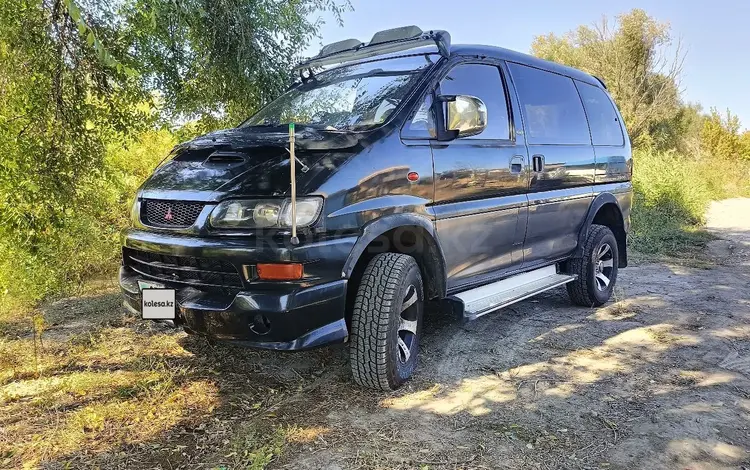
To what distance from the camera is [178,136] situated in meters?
6.27

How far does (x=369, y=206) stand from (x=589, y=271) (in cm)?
299

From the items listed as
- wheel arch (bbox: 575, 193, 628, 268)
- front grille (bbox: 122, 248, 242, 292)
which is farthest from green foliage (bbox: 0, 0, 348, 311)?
wheel arch (bbox: 575, 193, 628, 268)

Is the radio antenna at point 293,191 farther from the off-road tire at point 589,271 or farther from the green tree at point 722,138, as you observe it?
the green tree at point 722,138

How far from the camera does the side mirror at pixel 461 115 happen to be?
3.40 metres

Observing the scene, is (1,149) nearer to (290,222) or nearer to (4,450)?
(4,450)

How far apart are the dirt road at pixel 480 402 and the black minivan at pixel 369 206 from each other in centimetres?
40

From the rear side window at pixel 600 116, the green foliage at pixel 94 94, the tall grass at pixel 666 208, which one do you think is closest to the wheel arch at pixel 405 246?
the rear side window at pixel 600 116

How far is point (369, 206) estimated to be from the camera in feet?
9.95

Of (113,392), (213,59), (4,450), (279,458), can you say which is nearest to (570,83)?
(213,59)

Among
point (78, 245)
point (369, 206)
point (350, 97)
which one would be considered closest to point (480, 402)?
point (369, 206)

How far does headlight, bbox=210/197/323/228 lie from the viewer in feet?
9.11

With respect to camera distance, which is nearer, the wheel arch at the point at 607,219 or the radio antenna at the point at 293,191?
the radio antenna at the point at 293,191

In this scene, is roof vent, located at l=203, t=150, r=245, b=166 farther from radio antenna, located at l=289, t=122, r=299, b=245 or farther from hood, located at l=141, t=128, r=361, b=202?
radio antenna, located at l=289, t=122, r=299, b=245

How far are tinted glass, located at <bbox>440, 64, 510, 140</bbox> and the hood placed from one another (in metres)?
1.06
